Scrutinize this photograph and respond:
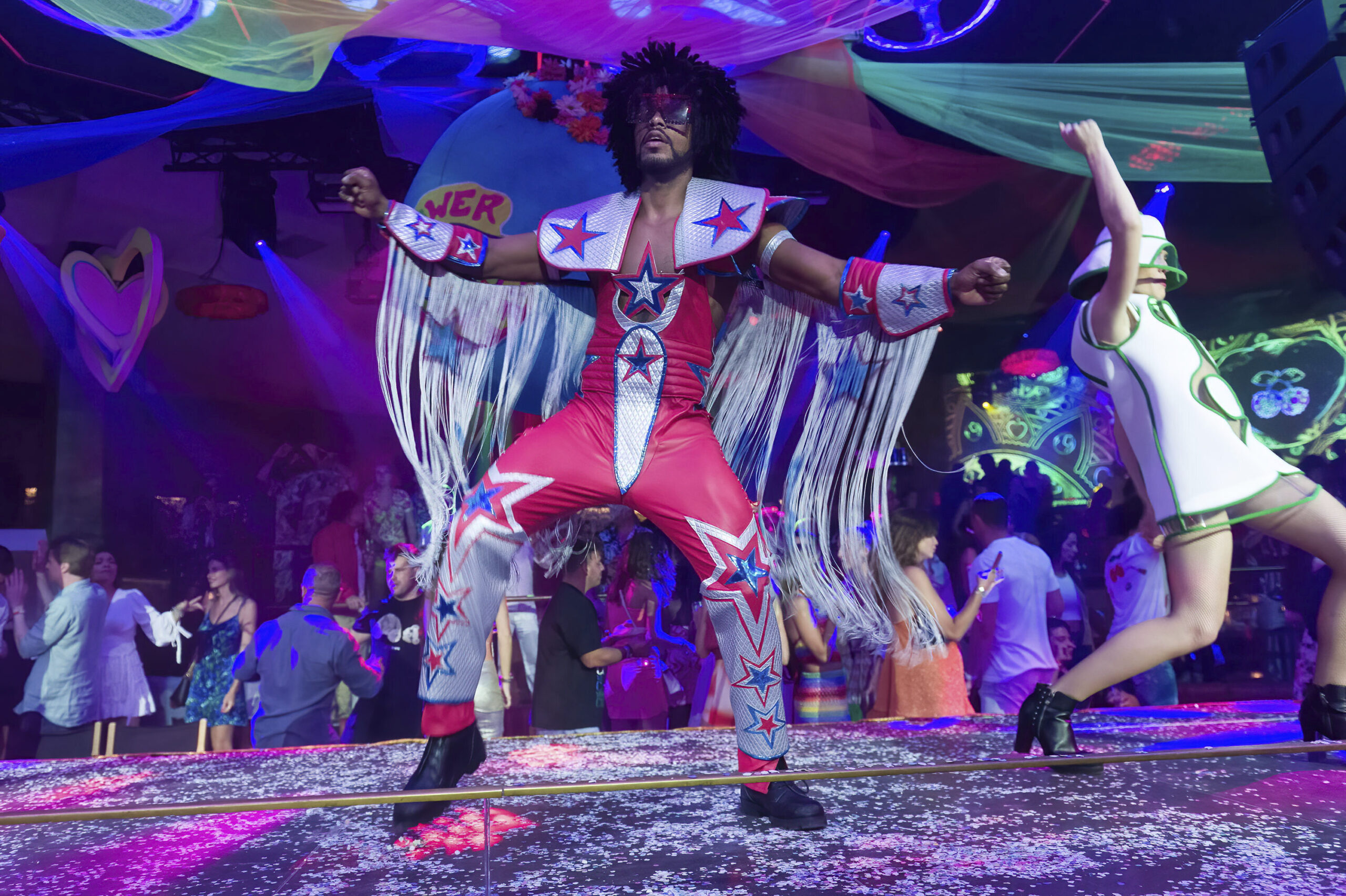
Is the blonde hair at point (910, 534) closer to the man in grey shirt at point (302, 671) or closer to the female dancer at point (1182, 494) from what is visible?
the female dancer at point (1182, 494)

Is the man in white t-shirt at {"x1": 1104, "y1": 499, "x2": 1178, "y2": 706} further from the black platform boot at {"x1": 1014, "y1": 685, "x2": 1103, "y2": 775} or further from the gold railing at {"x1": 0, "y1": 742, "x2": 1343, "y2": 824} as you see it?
the gold railing at {"x1": 0, "y1": 742, "x2": 1343, "y2": 824}

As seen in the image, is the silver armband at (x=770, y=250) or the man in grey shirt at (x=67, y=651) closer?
the silver armband at (x=770, y=250)

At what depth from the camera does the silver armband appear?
182 centimetres

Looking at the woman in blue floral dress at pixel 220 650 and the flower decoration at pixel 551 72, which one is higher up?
the flower decoration at pixel 551 72

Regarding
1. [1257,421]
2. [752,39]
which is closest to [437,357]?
[752,39]

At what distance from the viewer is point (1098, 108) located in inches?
121

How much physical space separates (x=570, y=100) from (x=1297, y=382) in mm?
5153

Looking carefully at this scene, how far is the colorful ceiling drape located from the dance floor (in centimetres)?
211

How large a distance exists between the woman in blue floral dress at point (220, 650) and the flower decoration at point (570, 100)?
2.86 meters

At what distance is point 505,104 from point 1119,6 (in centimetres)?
271

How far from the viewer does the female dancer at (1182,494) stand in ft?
6.25

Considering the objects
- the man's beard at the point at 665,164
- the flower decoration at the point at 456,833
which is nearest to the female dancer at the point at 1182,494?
the man's beard at the point at 665,164

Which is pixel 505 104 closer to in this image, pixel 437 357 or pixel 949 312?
pixel 437 357

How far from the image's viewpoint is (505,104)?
3557 millimetres
